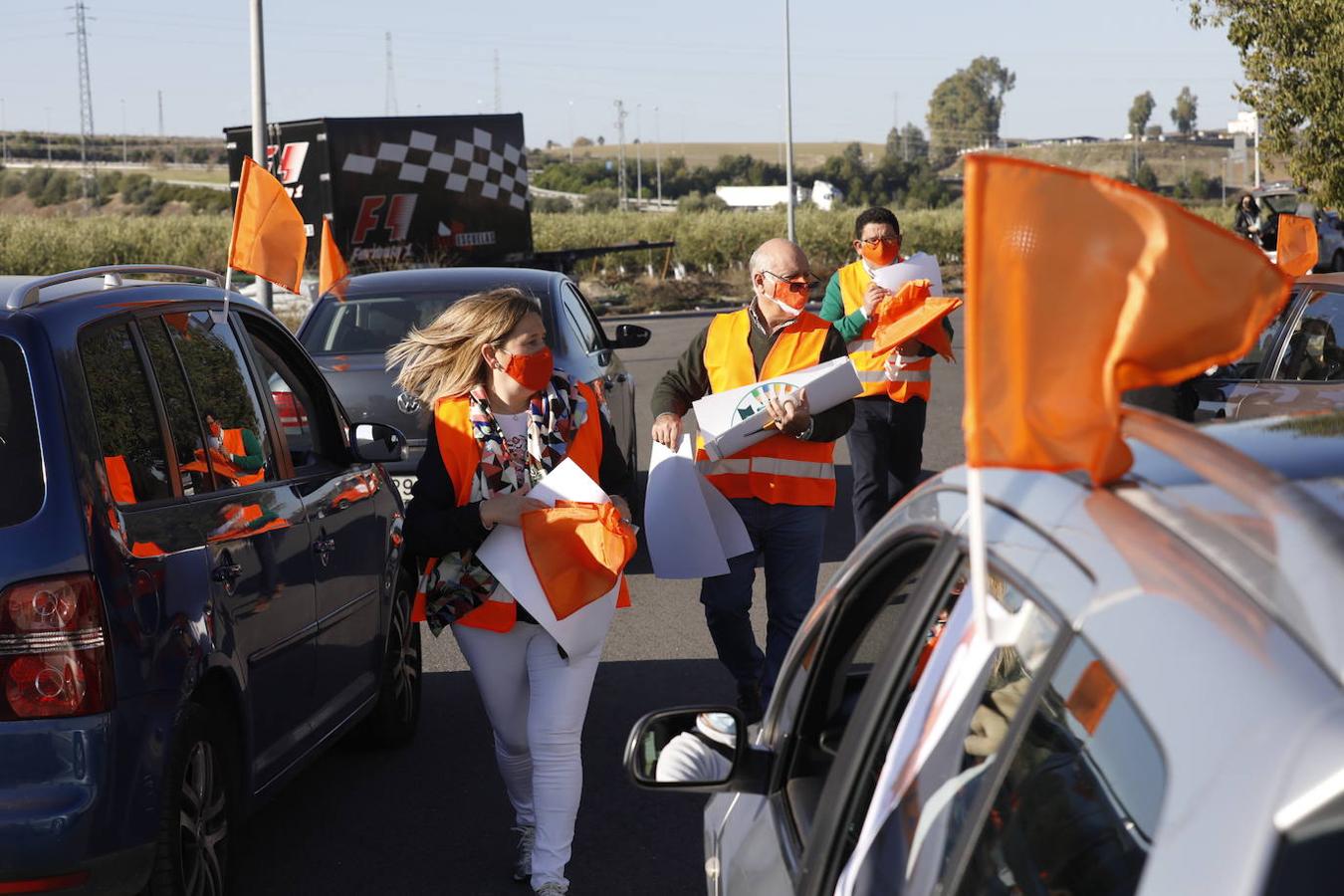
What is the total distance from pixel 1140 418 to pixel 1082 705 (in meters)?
0.47

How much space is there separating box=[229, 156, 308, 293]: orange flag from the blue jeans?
3.10 m

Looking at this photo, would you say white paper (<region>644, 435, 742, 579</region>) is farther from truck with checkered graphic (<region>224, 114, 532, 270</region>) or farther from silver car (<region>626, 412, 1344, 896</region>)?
truck with checkered graphic (<region>224, 114, 532, 270</region>)

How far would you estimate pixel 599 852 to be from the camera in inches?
207

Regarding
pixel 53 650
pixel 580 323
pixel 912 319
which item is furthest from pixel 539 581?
pixel 580 323

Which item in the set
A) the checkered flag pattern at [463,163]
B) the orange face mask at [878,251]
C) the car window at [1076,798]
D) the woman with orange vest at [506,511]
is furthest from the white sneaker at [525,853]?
the checkered flag pattern at [463,163]

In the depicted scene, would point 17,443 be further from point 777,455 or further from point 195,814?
point 777,455

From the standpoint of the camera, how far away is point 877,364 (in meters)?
7.75

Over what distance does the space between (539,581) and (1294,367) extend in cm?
507

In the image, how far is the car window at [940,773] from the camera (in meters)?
1.94

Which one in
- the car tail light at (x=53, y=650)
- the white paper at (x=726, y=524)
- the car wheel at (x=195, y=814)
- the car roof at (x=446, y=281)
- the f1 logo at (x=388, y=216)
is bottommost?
the car wheel at (x=195, y=814)

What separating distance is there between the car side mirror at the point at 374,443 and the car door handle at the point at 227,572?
4.70ft

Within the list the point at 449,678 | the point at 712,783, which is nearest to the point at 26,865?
the point at 712,783

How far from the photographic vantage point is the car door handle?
4.33 meters

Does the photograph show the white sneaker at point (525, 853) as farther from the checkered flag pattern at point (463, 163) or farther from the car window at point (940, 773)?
the checkered flag pattern at point (463, 163)
